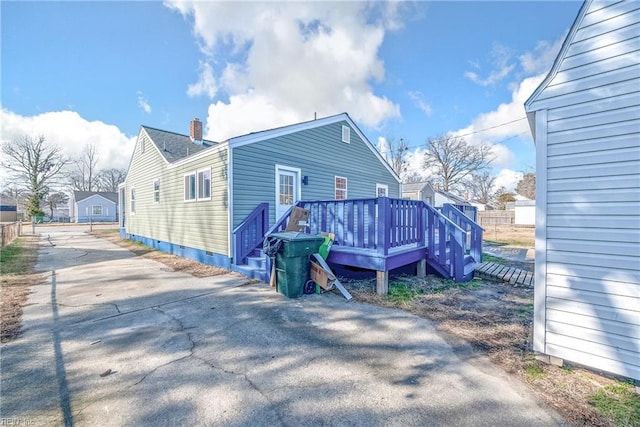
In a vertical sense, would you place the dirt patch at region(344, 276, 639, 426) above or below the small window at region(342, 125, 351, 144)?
below

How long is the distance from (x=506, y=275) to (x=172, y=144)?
12.8 m

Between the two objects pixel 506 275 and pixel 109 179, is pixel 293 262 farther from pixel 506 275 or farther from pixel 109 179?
pixel 109 179

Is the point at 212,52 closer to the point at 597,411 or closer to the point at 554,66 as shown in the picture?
the point at 554,66

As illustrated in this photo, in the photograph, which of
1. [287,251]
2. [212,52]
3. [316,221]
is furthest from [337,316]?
[212,52]

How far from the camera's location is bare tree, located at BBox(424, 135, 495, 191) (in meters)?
32.5

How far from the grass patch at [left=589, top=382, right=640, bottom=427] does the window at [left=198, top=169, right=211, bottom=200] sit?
830 centimetres

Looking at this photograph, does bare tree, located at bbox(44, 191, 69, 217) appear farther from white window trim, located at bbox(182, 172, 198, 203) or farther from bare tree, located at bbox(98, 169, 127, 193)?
white window trim, located at bbox(182, 172, 198, 203)

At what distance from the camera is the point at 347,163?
36.8 ft

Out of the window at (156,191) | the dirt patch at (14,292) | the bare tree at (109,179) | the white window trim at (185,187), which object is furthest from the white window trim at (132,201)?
the bare tree at (109,179)

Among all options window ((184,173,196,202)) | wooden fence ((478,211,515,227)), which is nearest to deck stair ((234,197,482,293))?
window ((184,173,196,202))

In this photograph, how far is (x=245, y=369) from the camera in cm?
262

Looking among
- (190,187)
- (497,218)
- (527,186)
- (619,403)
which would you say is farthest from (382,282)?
(527,186)

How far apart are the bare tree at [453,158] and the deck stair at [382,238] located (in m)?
30.4

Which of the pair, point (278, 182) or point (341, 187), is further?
point (341, 187)
